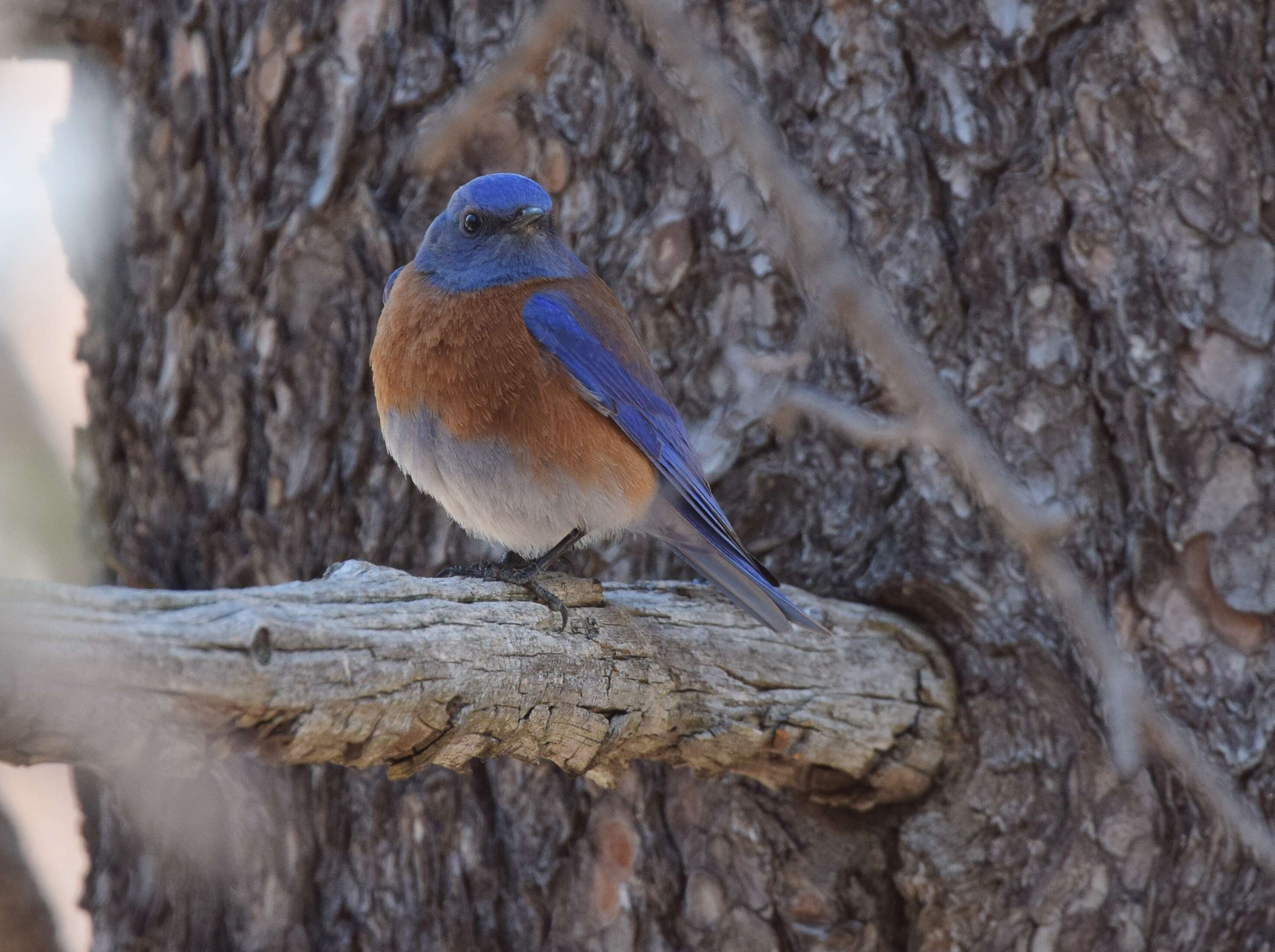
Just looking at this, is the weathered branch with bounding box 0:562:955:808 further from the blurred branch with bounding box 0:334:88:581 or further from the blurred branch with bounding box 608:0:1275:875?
the blurred branch with bounding box 0:334:88:581

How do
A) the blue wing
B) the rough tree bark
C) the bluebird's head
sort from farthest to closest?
the bluebird's head
the blue wing
the rough tree bark

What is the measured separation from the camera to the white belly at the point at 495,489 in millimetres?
2660

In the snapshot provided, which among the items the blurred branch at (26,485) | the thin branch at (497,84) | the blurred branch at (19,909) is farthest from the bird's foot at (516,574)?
the blurred branch at (26,485)

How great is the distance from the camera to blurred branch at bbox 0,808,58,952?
2904 mm

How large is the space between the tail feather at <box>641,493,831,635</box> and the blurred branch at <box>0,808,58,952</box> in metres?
1.62

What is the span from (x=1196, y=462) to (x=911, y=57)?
1.01 m

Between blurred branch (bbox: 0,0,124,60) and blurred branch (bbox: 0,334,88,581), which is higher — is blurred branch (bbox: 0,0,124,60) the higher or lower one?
the higher one

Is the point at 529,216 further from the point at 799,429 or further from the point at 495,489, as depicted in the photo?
the point at 799,429

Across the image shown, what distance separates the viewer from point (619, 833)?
9.23 feet

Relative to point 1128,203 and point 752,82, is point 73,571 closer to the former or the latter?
point 752,82

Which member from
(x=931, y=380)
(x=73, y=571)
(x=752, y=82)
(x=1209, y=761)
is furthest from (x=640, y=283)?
(x=73, y=571)

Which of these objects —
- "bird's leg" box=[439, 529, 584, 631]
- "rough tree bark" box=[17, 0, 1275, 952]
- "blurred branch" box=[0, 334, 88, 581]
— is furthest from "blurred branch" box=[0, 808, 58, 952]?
"blurred branch" box=[0, 334, 88, 581]

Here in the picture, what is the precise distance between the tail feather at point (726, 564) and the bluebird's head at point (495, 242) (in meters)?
0.57

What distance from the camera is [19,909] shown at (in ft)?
9.70
